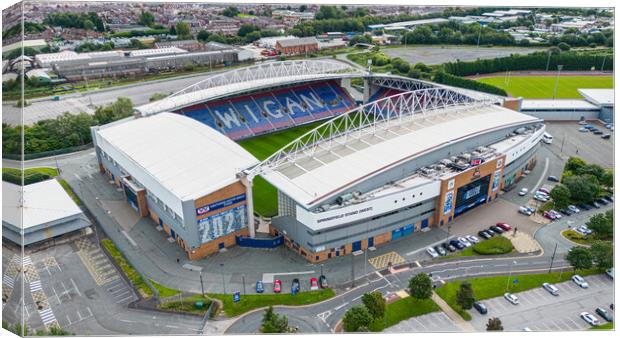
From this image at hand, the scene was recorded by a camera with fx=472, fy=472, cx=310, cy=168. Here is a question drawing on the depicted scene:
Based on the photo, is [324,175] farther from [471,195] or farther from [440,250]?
[471,195]

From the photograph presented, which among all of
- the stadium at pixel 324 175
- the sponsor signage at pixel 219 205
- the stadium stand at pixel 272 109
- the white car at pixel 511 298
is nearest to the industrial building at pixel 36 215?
the stadium at pixel 324 175

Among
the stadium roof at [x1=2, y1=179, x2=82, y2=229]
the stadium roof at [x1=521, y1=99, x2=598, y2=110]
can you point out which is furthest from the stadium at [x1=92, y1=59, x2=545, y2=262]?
the stadium roof at [x1=521, y1=99, x2=598, y2=110]

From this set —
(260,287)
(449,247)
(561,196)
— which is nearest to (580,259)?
(449,247)

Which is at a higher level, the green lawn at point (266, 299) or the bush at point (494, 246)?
the bush at point (494, 246)

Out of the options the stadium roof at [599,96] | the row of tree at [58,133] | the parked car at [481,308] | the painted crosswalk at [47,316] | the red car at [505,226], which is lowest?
the painted crosswalk at [47,316]

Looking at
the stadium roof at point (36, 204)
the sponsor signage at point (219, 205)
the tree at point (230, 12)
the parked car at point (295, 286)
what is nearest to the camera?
the parked car at point (295, 286)

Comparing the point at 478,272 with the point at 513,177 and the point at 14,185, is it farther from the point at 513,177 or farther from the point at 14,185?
the point at 14,185

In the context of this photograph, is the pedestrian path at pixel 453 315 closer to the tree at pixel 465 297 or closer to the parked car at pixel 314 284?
the tree at pixel 465 297
